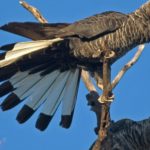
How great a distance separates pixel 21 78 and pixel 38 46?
0.48m

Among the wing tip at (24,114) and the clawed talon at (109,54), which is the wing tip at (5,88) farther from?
the clawed talon at (109,54)

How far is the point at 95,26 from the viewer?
24.5 ft

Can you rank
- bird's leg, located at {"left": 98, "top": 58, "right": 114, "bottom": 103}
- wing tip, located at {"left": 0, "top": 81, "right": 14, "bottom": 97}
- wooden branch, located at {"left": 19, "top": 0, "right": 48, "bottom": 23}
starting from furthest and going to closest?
wooden branch, located at {"left": 19, "top": 0, "right": 48, "bottom": 23} → wing tip, located at {"left": 0, "top": 81, "right": 14, "bottom": 97} → bird's leg, located at {"left": 98, "top": 58, "right": 114, "bottom": 103}

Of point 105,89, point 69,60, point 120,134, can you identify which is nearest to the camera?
point 105,89

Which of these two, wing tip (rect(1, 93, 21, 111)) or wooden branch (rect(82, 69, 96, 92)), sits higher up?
wooden branch (rect(82, 69, 96, 92))

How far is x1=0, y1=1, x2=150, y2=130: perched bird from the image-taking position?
7438 mm

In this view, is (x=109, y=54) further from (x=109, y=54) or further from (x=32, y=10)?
(x=32, y=10)

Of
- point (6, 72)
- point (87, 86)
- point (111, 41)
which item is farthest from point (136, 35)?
point (6, 72)

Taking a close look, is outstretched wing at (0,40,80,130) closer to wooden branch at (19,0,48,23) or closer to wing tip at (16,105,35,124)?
wing tip at (16,105,35,124)

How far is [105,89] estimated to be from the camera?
22.1 feet

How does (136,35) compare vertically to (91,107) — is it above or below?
above

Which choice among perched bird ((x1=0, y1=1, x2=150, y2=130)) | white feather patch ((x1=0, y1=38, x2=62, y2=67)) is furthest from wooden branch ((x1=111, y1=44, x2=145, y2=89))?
white feather patch ((x1=0, y1=38, x2=62, y2=67))

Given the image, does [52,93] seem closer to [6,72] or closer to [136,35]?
[6,72]

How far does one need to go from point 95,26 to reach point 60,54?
457mm
